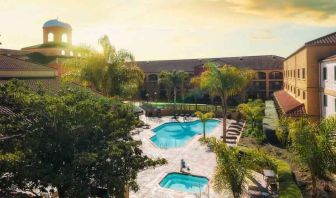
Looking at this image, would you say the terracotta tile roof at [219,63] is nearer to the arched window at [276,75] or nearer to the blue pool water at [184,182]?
the arched window at [276,75]

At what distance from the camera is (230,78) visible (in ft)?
94.6

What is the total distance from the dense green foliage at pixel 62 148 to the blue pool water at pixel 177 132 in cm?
1953

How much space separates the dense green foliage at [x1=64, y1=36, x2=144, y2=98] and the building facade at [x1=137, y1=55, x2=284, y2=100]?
27.3 metres

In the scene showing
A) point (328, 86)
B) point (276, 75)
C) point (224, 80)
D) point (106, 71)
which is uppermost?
point (276, 75)

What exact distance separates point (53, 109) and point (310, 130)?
35.9ft

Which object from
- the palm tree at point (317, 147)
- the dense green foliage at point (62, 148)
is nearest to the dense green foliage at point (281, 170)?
the palm tree at point (317, 147)

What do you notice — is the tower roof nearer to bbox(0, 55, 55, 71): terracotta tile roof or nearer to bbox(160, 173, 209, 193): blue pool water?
bbox(0, 55, 55, 71): terracotta tile roof

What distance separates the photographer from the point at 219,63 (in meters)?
64.1

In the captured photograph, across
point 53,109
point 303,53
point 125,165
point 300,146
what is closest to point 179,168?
point 300,146

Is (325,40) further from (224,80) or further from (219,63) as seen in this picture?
(219,63)

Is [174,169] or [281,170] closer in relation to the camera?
[281,170]

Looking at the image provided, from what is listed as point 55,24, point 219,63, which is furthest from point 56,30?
point 219,63

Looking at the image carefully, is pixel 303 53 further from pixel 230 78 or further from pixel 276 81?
pixel 276 81

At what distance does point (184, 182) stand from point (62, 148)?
37.7 feet
